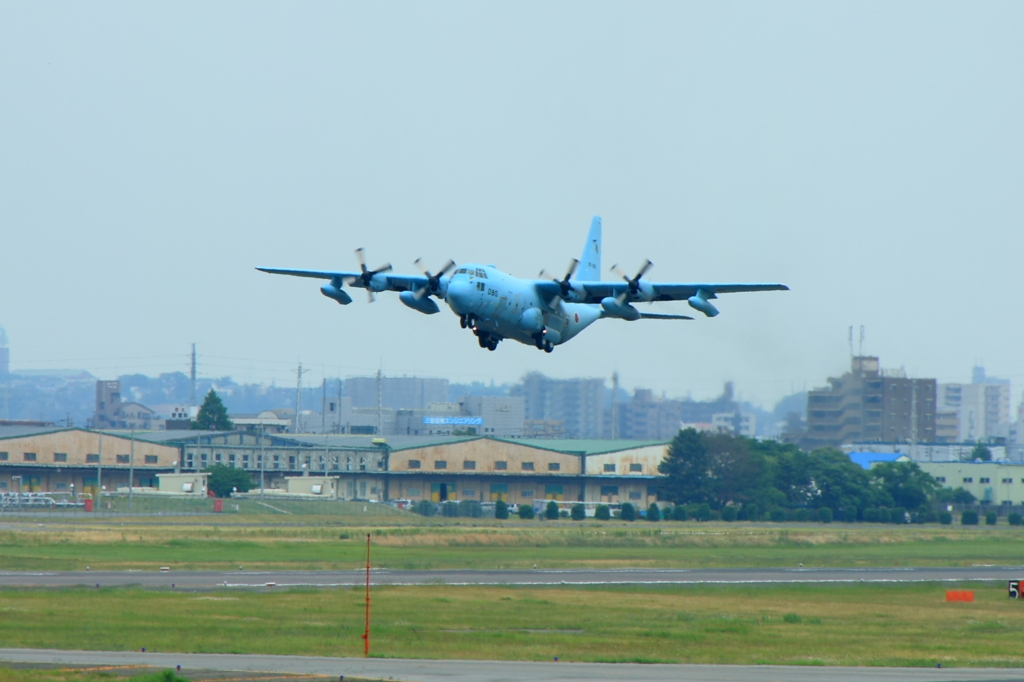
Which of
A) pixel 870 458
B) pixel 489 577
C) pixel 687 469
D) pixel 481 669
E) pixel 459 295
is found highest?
pixel 459 295

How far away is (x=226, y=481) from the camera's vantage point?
409 ft

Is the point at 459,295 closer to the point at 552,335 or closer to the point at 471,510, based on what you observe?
the point at 552,335

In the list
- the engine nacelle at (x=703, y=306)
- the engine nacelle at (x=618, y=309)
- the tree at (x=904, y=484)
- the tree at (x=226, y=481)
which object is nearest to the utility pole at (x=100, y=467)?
the tree at (x=226, y=481)

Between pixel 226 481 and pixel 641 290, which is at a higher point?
pixel 641 290

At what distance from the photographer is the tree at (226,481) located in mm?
124125

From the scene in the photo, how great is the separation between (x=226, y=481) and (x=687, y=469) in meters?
48.1

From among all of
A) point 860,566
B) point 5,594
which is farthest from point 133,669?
point 860,566

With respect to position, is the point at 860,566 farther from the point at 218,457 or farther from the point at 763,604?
the point at 218,457

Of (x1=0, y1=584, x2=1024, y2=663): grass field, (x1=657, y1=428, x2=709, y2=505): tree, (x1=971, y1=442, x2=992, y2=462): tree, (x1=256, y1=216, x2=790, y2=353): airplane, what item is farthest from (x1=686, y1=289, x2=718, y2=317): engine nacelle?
(x1=971, y1=442, x2=992, y2=462): tree

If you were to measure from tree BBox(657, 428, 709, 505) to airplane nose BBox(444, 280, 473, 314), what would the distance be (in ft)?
267

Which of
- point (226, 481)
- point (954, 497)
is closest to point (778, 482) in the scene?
point (954, 497)

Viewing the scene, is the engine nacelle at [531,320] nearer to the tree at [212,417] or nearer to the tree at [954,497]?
the tree at [954,497]

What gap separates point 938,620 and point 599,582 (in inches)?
685

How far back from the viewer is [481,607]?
5119 centimetres
